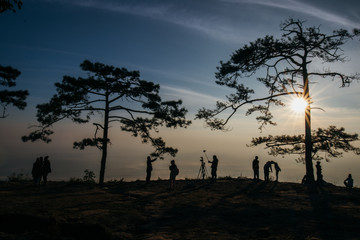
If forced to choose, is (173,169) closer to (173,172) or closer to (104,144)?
(173,172)

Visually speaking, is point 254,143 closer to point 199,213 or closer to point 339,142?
point 339,142

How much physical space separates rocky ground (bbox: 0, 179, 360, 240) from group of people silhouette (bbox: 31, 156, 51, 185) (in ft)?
19.7

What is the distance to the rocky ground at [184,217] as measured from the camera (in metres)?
5.96

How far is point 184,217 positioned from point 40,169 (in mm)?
12799

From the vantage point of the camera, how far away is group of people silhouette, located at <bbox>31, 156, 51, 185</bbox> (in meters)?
17.5

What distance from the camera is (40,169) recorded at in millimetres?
17594

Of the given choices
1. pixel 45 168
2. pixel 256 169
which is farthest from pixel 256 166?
pixel 45 168

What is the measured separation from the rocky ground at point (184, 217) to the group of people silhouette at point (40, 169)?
5.99 meters

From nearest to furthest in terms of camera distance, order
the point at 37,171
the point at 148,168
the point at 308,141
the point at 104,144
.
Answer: the point at 37,171, the point at 308,141, the point at 148,168, the point at 104,144

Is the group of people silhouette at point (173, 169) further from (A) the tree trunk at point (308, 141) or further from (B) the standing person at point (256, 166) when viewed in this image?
(A) the tree trunk at point (308, 141)

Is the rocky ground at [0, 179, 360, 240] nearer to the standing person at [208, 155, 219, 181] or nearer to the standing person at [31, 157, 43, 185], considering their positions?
the standing person at [31, 157, 43, 185]

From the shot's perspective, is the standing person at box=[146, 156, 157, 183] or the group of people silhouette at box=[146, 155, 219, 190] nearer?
the group of people silhouette at box=[146, 155, 219, 190]

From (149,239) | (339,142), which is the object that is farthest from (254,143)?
(149,239)

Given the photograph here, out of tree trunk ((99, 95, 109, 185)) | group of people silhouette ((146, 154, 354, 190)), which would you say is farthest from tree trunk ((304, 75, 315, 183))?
tree trunk ((99, 95, 109, 185))
